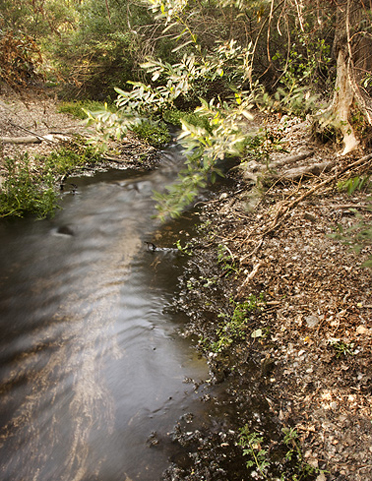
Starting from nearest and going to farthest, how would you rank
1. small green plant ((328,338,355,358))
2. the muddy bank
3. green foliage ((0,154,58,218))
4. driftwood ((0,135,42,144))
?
the muddy bank → small green plant ((328,338,355,358)) → green foliage ((0,154,58,218)) → driftwood ((0,135,42,144))

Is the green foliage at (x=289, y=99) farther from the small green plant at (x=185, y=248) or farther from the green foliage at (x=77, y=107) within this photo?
the green foliage at (x=77, y=107)

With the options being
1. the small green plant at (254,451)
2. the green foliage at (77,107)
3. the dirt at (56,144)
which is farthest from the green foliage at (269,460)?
the green foliage at (77,107)

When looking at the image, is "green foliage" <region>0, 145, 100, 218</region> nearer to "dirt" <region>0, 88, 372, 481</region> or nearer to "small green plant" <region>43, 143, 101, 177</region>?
"small green plant" <region>43, 143, 101, 177</region>

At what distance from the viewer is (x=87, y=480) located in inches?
120

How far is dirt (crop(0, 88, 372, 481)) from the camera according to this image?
3.10 metres

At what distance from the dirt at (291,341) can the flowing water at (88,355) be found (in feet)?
1.21

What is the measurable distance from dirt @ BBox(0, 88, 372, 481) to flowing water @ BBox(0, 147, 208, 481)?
1.21 ft

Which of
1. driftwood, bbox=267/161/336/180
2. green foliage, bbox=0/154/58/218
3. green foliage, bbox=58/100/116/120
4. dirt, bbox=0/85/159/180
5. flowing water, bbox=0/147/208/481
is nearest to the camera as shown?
flowing water, bbox=0/147/208/481

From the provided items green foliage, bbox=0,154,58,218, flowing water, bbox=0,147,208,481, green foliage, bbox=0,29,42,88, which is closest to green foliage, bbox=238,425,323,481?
flowing water, bbox=0,147,208,481

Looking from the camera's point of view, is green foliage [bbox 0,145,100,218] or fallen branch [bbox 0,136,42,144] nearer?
green foliage [bbox 0,145,100,218]

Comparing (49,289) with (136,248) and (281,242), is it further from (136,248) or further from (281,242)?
(281,242)

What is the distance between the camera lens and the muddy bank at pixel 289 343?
10.1ft

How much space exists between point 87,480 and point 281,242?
433 cm

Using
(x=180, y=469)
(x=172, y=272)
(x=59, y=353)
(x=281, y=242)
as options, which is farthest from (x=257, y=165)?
(x=180, y=469)
